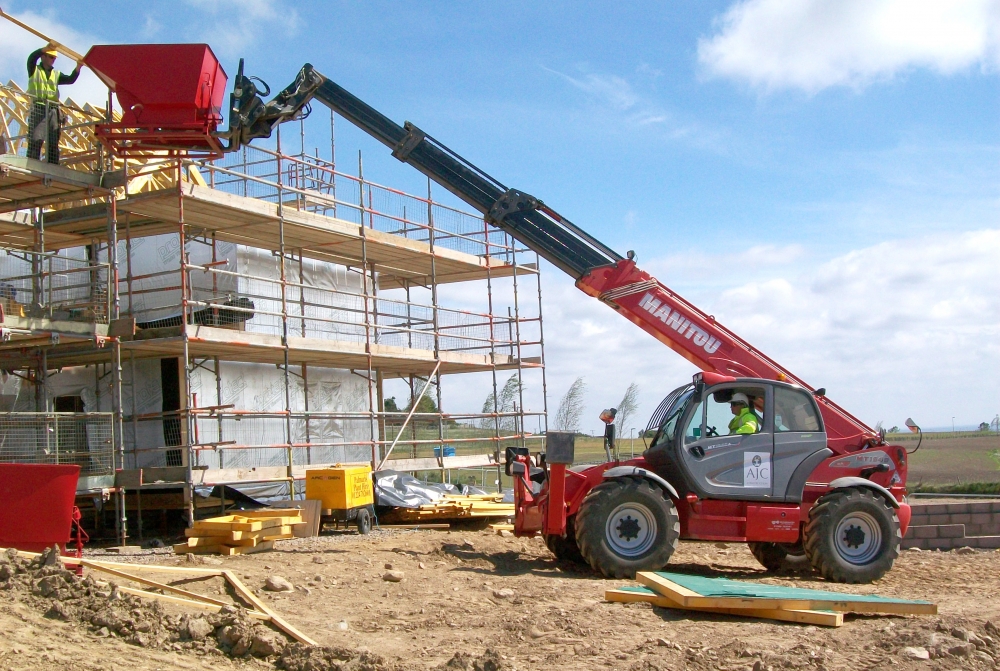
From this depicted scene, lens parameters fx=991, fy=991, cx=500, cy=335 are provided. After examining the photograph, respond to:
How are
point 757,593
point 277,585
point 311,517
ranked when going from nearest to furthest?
point 757,593, point 277,585, point 311,517

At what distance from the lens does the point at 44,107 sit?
46.4 feet

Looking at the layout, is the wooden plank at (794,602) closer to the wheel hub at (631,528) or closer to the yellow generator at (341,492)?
the wheel hub at (631,528)

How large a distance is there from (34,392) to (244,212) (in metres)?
4.78

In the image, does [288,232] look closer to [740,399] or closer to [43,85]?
[43,85]

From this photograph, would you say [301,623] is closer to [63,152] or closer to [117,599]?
[117,599]

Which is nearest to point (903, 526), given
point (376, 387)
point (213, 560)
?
point (213, 560)

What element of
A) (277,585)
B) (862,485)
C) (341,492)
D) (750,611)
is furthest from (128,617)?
(862,485)

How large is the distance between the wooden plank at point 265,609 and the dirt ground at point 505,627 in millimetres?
226

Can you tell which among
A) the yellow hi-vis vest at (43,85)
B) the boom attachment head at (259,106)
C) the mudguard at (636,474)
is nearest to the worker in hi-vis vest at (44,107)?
the yellow hi-vis vest at (43,85)

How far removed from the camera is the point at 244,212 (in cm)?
1642

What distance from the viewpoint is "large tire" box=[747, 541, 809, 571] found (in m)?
12.2

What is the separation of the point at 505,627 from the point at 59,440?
9748mm

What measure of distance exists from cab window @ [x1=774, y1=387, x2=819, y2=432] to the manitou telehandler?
0.01m

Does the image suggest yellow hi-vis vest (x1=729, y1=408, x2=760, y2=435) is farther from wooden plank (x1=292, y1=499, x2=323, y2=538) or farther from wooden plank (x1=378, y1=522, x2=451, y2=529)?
wooden plank (x1=292, y1=499, x2=323, y2=538)
